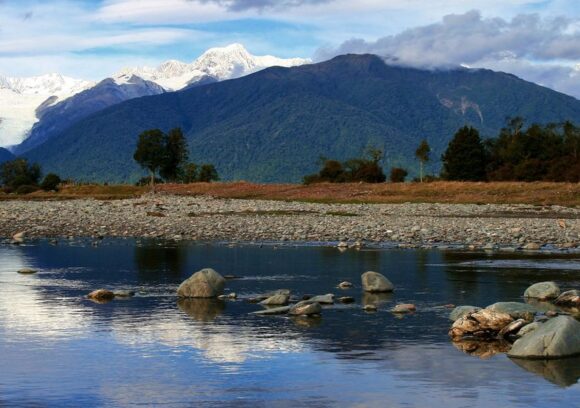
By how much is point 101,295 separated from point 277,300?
5.72 metres

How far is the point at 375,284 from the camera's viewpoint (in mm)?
29703

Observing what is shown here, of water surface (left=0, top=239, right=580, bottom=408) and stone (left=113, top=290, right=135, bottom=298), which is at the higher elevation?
stone (left=113, top=290, right=135, bottom=298)

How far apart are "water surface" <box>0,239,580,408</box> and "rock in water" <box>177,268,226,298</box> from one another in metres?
0.71

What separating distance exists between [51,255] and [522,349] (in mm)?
29674

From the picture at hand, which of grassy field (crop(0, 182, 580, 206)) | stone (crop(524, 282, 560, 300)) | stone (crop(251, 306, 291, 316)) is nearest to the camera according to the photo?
stone (crop(251, 306, 291, 316))

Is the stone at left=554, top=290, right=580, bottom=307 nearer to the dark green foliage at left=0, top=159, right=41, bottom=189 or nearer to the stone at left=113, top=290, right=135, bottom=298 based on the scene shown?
the stone at left=113, top=290, right=135, bottom=298

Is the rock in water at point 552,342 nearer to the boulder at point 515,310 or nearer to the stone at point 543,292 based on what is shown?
the boulder at point 515,310

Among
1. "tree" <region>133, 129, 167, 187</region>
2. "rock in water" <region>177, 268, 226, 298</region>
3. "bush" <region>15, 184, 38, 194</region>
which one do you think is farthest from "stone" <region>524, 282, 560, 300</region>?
"bush" <region>15, 184, 38, 194</region>

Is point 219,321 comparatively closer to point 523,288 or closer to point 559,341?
point 559,341

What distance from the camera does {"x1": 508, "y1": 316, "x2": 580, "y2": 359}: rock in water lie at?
18.9 m

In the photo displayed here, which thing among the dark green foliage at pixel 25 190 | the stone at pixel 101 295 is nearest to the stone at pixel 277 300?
the stone at pixel 101 295

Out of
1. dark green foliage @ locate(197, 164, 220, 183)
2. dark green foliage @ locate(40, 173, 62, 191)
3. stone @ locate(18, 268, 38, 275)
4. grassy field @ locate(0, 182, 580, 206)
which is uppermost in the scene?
dark green foliage @ locate(197, 164, 220, 183)

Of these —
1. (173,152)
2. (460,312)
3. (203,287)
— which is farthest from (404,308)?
(173,152)

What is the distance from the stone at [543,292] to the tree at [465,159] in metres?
103
